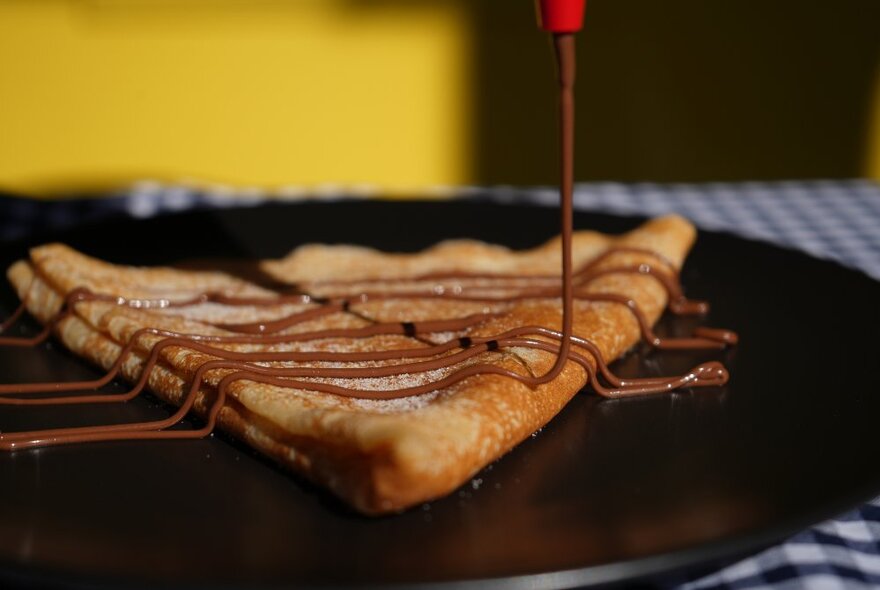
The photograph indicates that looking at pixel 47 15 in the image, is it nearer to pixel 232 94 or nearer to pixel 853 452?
pixel 232 94

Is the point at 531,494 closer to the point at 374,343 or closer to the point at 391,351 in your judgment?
the point at 391,351

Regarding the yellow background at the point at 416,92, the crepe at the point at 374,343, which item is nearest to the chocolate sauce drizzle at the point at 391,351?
the crepe at the point at 374,343

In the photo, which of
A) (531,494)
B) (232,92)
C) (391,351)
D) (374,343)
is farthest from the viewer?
(232,92)

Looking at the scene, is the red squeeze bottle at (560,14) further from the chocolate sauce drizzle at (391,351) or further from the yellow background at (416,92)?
the yellow background at (416,92)

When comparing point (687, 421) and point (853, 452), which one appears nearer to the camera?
point (853, 452)

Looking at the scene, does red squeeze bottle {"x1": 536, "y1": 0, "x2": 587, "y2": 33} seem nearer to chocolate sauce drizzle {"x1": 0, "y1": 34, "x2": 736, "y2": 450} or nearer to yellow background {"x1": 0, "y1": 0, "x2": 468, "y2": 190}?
chocolate sauce drizzle {"x1": 0, "y1": 34, "x2": 736, "y2": 450}

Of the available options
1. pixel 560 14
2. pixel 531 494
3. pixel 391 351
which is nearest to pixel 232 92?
pixel 391 351

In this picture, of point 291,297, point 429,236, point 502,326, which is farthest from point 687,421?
point 429,236
